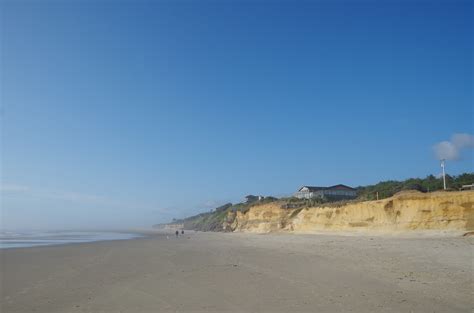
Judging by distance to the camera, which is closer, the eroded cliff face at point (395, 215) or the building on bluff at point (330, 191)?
A: the eroded cliff face at point (395, 215)

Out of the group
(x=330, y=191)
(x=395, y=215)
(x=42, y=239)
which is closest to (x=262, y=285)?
(x=395, y=215)

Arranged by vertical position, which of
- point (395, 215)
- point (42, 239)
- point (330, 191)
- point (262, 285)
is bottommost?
point (42, 239)

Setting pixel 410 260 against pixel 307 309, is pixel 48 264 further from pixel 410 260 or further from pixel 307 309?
pixel 410 260

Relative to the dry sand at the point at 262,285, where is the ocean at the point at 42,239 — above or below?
below

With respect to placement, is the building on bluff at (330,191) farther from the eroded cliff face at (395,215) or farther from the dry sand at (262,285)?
the dry sand at (262,285)

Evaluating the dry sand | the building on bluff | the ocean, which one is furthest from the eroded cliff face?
the ocean

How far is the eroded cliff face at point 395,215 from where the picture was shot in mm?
23344

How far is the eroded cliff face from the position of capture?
76.6 ft

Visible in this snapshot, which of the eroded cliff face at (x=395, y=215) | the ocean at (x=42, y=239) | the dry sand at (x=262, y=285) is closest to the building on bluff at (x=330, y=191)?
the eroded cliff face at (x=395, y=215)

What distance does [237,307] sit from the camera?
8.57 meters

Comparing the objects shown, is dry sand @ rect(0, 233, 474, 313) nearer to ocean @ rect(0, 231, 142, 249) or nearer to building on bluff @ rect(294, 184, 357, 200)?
ocean @ rect(0, 231, 142, 249)

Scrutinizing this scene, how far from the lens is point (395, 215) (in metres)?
28.0

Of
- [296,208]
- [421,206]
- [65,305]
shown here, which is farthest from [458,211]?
[296,208]

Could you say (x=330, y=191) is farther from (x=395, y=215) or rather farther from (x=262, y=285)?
(x=262, y=285)
